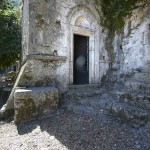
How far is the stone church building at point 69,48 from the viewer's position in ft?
18.9

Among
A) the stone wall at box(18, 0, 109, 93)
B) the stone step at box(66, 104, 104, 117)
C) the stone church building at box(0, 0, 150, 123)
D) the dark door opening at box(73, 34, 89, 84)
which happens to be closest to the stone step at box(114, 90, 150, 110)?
the stone step at box(66, 104, 104, 117)

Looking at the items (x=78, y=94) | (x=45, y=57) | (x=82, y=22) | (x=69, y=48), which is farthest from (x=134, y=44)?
(x=45, y=57)

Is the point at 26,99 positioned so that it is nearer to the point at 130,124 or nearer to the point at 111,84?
the point at 130,124

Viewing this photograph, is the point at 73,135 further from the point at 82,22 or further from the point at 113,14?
the point at 113,14

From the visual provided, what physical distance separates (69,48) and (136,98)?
3079 millimetres

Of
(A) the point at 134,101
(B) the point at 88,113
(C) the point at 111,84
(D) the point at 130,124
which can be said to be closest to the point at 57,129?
(B) the point at 88,113

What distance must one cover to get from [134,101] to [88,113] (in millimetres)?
1181

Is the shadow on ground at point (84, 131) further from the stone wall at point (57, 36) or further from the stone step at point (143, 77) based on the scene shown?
the stone step at point (143, 77)

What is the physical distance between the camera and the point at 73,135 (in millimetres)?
3961

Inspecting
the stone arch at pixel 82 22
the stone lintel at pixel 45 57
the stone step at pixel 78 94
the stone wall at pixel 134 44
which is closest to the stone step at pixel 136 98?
the stone step at pixel 78 94

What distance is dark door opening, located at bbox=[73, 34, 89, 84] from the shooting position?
7.60m

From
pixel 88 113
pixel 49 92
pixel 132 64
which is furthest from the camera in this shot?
pixel 132 64

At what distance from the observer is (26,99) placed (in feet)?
16.1

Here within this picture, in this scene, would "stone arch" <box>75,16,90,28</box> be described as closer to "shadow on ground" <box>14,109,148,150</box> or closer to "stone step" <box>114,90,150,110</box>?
"stone step" <box>114,90,150,110</box>
